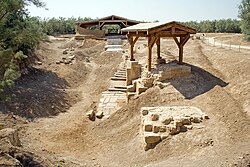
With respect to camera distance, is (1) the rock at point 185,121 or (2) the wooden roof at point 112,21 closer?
(1) the rock at point 185,121

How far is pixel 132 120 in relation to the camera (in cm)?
1354

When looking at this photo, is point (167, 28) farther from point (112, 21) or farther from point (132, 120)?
point (112, 21)

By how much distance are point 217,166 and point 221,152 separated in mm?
860

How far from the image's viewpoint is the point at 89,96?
65.3 ft

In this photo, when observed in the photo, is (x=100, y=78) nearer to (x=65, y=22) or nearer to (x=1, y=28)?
(x=1, y=28)

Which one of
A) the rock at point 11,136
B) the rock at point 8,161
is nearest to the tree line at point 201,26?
the rock at point 11,136

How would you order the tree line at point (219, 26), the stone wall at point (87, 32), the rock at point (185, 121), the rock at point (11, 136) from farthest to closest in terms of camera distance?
1. the tree line at point (219, 26)
2. the stone wall at point (87, 32)
3. the rock at point (185, 121)
4. the rock at point (11, 136)

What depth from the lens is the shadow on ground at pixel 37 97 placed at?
15866 millimetres

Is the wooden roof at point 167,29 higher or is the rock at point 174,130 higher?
the wooden roof at point 167,29

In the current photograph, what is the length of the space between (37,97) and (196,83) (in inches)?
367

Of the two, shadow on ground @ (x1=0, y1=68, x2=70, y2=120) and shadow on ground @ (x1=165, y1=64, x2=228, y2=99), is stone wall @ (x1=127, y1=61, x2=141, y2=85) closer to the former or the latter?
shadow on ground @ (x1=165, y1=64, x2=228, y2=99)

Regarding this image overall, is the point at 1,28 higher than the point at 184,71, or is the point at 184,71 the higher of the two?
the point at 1,28

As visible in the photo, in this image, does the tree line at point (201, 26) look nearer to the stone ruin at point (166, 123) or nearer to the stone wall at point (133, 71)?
the stone wall at point (133, 71)

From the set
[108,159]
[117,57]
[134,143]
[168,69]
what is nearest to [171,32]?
[168,69]
